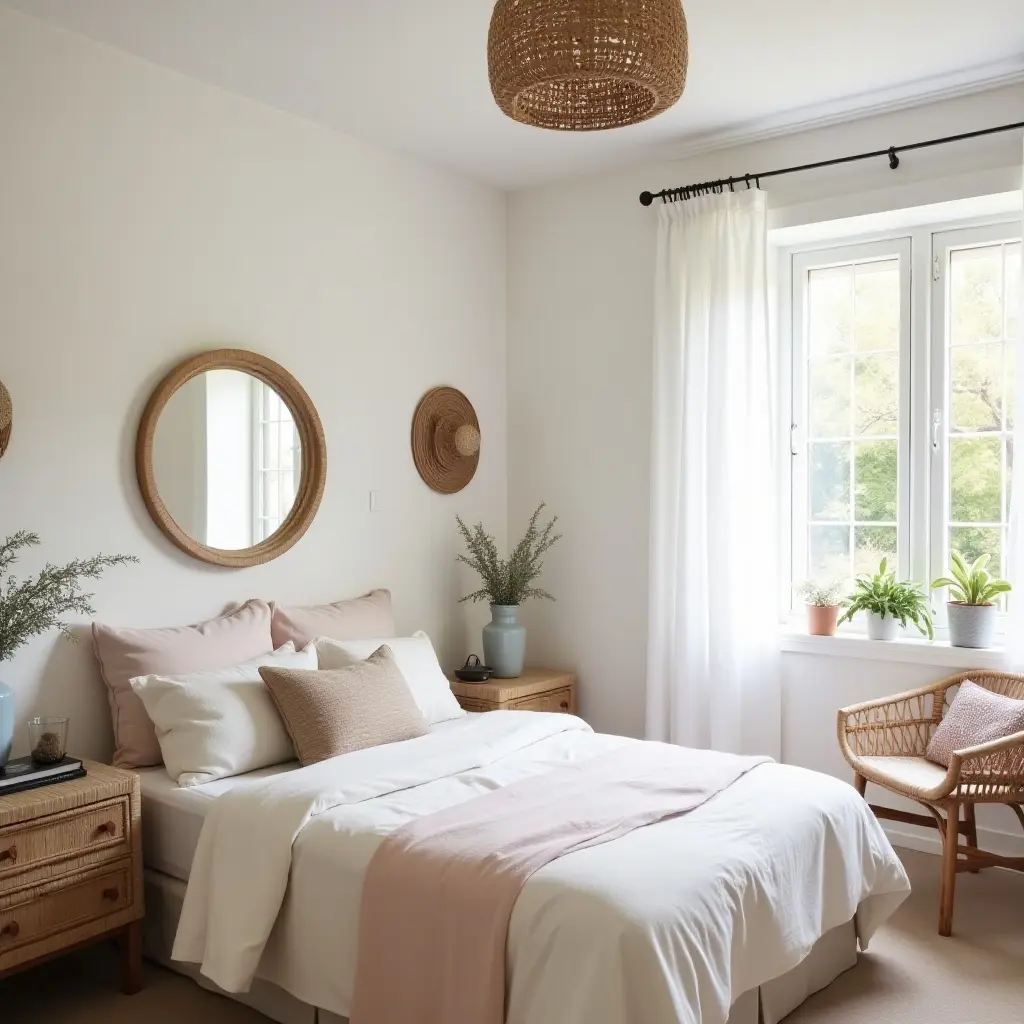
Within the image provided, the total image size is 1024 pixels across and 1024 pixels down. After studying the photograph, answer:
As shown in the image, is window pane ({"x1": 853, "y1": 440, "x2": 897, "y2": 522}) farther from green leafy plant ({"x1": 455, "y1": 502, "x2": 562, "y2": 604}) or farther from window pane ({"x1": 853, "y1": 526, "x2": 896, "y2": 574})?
green leafy plant ({"x1": 455, "y1": 502, "x2": 562, "y2": 604})

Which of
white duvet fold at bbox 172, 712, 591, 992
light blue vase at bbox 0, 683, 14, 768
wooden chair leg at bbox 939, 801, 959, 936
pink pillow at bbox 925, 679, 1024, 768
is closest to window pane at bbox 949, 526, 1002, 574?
pink pillow at bbox 925, 679, 1024, 768

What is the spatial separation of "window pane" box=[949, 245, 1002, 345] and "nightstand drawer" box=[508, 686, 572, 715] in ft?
7.00

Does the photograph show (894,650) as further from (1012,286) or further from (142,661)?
(142,661)

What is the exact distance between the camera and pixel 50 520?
10.3 ft

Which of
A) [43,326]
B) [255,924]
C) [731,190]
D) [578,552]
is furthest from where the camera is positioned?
[578,552]

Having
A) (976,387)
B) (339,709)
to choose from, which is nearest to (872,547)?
(976,387)

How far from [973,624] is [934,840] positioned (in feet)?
2.73

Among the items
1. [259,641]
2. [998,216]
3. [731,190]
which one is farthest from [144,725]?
[998,216]

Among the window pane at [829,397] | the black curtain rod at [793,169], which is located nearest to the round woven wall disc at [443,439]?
the black curtain rod at [793,169]

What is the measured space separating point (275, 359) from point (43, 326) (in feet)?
2.93

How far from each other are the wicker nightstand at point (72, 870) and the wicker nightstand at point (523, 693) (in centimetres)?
160

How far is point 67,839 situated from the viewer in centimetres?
267

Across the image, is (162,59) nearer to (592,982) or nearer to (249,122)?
(249,122)

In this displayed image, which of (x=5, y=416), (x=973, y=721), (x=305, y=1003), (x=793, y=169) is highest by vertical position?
(x=793, y=169)
